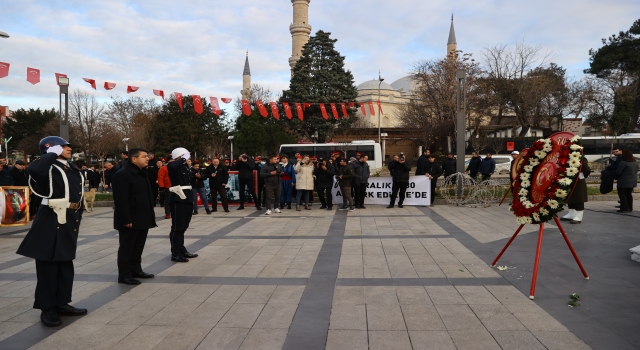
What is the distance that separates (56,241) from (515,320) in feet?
15.4

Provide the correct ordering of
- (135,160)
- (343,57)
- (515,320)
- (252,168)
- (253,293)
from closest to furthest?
1. (515,320)
2. (253,293)
3. (135,160)
4. (252,168)
5. (343,57)

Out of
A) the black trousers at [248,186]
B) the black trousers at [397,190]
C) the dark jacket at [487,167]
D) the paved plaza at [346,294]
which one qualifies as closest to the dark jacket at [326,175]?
the black trousers at [397,190]

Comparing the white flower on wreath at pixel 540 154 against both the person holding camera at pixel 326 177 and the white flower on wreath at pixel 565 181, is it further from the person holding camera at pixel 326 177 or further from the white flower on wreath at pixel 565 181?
the person holding camera at pixel 326 177

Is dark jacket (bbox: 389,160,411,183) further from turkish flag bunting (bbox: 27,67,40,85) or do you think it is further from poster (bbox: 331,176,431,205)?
turkish flag bunting (bbox: 27,67,40,85)

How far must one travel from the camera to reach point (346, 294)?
5.46 m

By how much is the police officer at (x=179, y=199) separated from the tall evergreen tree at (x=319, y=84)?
120ft

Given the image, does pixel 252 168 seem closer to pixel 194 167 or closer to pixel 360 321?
pixel 194 167

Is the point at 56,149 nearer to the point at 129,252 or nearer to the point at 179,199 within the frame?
the point at 129,252

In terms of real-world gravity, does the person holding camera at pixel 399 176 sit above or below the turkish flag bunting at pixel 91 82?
below

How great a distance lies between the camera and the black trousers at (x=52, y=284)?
15.0 feet

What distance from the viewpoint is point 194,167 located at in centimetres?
1340

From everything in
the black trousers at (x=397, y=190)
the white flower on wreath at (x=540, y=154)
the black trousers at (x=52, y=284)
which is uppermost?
the white flower on wreath at (x=540, y=154)

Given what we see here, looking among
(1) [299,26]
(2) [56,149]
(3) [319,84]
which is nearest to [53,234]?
(2) [56,149]

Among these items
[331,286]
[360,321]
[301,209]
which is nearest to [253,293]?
[331,286]
